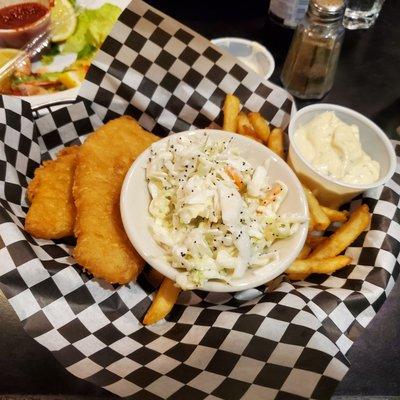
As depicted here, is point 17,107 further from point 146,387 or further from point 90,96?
point 146,387

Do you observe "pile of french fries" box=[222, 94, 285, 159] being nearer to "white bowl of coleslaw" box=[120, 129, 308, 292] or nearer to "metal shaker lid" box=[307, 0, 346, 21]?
"white bowl of coleslaw" box=[120, 129, 308, 292]

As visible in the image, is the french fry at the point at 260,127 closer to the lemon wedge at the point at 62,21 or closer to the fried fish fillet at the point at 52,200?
the fried fish fillet at the point at 52,200

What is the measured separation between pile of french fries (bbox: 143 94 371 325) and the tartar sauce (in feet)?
0.38

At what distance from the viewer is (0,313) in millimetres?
1734

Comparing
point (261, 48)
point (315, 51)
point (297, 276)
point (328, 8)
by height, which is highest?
point (328, 8)

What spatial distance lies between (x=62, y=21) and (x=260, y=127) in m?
1.57

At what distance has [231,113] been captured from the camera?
82.9 inches

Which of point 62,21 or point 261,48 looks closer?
point 261,48

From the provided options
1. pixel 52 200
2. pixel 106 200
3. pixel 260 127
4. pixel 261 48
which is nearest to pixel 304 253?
pixel 260 127

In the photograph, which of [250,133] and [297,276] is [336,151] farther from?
[297,276]

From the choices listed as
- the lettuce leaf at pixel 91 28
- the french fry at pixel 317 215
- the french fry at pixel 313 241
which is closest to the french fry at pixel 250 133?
the french fry at pixel 317 215

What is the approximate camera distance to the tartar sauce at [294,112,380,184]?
1.99m

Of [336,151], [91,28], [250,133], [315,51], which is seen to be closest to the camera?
[336,151]

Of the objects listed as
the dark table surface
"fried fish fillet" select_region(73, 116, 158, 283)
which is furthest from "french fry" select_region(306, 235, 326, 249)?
"fried fish fillet" select_region(73, 116, 158, 283)
